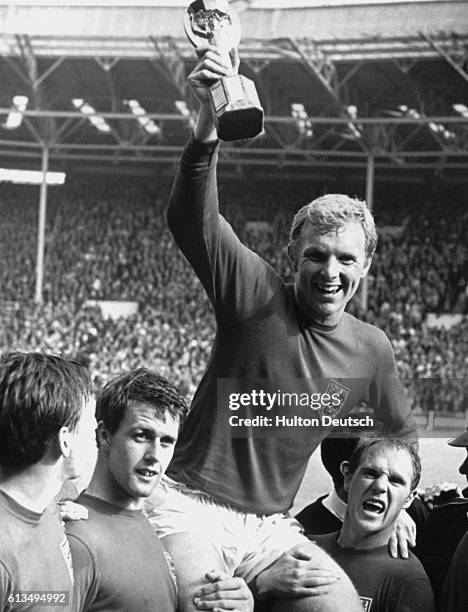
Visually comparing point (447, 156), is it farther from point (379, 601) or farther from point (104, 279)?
point (379, 601)

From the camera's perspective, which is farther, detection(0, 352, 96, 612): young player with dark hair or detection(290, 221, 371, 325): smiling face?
detection(290, 221, 371, 325): smiling face

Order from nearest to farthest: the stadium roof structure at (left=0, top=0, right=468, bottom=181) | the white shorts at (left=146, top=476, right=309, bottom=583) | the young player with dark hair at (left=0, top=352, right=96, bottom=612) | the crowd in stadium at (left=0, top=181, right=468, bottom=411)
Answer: the young player with dark hair at (left=0, top=352, right=96, bottom=612)
the white shorts at (left=146, top=476, right=309, bottom=583)
the stadium roof structure at (left=0, top=0, right=468, bottom=181)
the crowd in stadium at (left=0, top=181, right=468, bottom=411)

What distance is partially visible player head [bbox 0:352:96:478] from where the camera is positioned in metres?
2.00

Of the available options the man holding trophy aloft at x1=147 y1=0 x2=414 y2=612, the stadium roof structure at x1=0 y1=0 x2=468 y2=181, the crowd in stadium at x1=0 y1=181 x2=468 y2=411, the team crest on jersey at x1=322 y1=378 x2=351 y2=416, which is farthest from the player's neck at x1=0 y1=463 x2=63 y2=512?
the stadium roof structure at x1=0 y1=0 x2=468 y2=181

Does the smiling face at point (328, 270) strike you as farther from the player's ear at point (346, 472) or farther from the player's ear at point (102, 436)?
the player's ear at point (102, 436)

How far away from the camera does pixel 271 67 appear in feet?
68.0

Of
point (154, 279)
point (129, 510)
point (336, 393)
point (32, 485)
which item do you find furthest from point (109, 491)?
point (154, 279)

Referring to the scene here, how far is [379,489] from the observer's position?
251cm

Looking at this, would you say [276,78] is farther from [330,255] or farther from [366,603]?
[366,603]

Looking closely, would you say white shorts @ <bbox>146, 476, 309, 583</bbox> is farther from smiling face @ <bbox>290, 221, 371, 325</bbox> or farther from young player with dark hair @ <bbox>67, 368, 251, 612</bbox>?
smiling face @ <bbox>290, 221, 371, 325</bbox>

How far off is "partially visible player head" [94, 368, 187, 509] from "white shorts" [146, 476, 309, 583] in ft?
0.42

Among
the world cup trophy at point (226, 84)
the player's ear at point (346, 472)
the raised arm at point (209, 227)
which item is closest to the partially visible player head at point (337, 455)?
the player's ear at point (346, 472)

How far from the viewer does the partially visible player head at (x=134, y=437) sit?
221 cm

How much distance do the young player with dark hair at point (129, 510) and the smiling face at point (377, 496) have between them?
0.42 m
